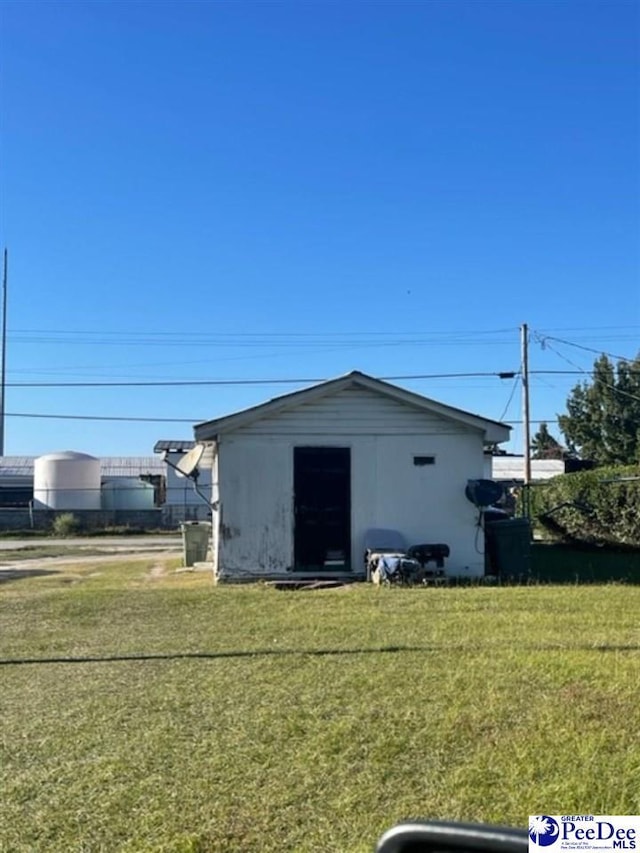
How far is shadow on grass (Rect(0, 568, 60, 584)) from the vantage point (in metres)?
16.0

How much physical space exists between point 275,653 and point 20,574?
36.7ft

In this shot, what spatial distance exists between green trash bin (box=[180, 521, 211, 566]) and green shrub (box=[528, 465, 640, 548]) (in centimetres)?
815

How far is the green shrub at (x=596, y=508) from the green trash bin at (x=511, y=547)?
187 inches

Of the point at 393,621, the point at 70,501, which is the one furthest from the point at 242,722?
the point at 70,501

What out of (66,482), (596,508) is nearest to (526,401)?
(596,508)

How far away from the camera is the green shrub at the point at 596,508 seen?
18.5 metres

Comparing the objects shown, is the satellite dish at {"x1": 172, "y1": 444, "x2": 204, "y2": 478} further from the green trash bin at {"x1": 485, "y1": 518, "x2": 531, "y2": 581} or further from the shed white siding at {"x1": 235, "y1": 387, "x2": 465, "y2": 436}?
the green trash bin at {"x1": 485, "y1": 518, "x2": 531, "y2": 581}

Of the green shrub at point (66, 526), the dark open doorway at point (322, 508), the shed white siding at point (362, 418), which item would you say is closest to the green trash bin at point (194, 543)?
the dark open doorway at point (322, 508)

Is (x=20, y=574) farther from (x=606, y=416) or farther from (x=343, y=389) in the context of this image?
(x=606, y=416)

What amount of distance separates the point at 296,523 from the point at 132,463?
4089 cm

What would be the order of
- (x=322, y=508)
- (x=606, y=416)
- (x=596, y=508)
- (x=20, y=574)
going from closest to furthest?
(x=322, y=508) < (x=20, y=574) < (x=596, y=508) < (x=606, y=416)

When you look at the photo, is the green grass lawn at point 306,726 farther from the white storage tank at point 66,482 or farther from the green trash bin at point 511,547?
the white storage tank at point 66,482

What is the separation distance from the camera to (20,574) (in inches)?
677

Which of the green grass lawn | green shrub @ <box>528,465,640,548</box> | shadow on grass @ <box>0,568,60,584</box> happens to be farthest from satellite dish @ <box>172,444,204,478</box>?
green shrub @ <box>528,465,640,548</box>
